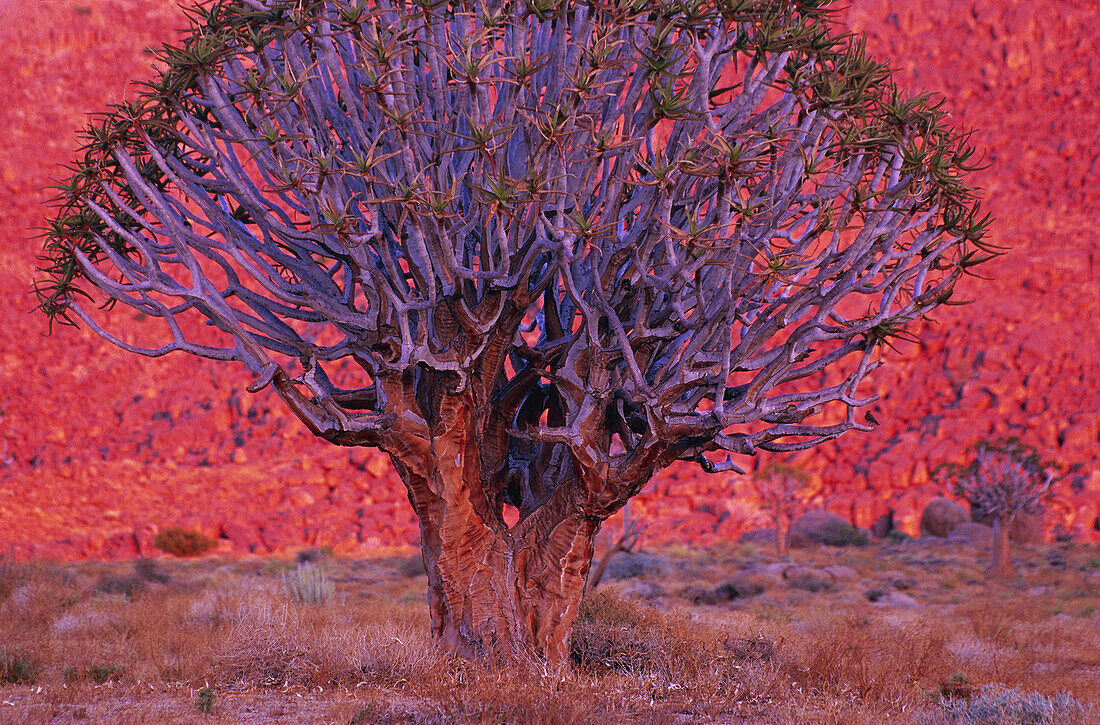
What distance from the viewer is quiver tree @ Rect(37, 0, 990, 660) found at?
5.77 meters

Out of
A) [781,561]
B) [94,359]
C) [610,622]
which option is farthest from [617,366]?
[94,359]

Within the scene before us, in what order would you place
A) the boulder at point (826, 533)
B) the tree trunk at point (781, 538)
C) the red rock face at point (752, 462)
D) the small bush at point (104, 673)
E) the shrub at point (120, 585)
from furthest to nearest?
the red rock face at point (752, 462), the boulder at point (826, 533), the tree trunk at point (781, 538), the shrub at point (120, 585), the small bush at point (104, 673)

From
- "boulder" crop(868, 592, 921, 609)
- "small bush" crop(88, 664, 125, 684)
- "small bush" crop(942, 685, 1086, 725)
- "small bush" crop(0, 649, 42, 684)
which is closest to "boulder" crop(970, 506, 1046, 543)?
"boulder" crop(868, 592, 921, 609)

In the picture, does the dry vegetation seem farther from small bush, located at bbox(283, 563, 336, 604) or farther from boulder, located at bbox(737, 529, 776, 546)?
boulder, located at bbox(737, 529, 776, 546)

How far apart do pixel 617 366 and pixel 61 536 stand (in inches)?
1009

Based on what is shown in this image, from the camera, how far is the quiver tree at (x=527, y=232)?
577cm

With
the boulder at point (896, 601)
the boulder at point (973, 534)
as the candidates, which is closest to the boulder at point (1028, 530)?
the boulder at point (973, 534)

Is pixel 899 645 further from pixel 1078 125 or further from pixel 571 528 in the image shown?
pixel 1078 125

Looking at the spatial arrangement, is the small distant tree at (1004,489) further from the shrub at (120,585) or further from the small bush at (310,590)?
the shrub at (120,585)

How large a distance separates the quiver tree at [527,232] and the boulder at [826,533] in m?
21.7

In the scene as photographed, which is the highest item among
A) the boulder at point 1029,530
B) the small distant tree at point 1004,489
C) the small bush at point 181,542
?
the small distant tree at point 1004,489

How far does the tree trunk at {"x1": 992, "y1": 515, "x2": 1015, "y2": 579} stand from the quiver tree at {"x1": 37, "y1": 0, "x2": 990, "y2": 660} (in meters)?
15.3

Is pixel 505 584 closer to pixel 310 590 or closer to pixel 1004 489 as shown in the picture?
pixel 310 590

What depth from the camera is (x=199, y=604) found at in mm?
10812
